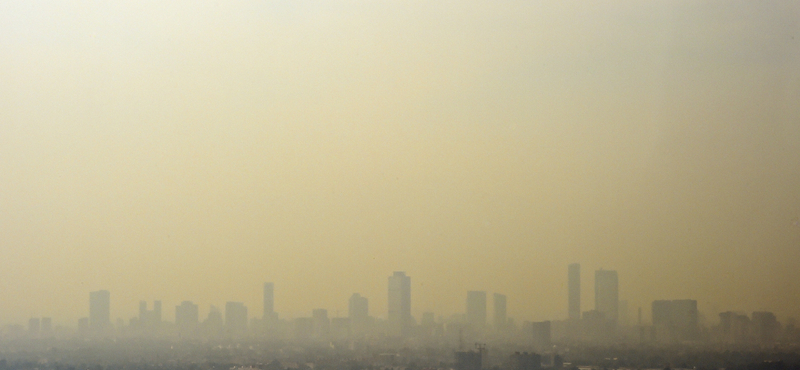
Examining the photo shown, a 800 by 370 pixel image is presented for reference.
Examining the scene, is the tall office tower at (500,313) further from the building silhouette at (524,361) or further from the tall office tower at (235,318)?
the tall office tower at (235,318)

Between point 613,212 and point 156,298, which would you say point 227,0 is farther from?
point 613,212

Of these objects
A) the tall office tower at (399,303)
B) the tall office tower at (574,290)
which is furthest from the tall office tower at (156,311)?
the tall office tower at (574,290)

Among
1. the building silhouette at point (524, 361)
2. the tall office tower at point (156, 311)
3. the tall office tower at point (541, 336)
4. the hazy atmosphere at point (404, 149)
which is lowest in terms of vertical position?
the building silhouette at point (524, 361)

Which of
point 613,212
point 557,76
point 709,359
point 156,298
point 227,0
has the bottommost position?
point 709,359

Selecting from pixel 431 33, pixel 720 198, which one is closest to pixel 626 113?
pixel 720 198

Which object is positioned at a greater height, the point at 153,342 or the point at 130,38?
the point at 130,38

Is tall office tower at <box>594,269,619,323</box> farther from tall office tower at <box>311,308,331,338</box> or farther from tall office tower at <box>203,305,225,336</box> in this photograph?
tall office tower at <box>203,305,225,336</box>
